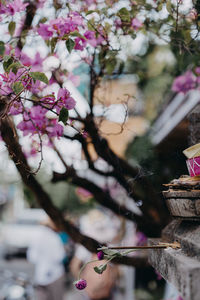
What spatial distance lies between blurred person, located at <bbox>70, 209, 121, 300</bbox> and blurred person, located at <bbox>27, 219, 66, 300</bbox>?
22.8 inches

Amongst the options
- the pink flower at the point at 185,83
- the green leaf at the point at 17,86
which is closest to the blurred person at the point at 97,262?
the pink flower at the point at 185,83

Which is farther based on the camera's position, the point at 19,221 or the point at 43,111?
the point at 19,221

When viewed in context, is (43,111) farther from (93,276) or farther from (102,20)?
(93,276)

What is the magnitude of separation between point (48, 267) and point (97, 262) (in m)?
0.83

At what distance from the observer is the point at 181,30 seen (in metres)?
2.40

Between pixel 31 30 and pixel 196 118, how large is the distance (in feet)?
4.13

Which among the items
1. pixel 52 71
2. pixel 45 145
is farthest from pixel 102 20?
pixel 45 145

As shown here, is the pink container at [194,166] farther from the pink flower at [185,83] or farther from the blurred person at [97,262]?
the blurred person at [97,262]

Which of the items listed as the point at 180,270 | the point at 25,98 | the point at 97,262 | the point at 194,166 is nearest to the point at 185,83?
the point at 194,166

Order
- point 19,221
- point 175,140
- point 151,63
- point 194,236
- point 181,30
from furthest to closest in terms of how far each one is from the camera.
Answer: point 19,221 → point 151,63 → point 175,140 → point 181,30 → point 194,236

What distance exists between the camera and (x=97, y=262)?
6.02 m

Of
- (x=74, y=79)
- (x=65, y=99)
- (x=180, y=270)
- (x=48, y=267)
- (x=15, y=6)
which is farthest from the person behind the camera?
(x=48, y=267)

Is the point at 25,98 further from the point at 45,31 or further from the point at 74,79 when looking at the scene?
the point at 74,79

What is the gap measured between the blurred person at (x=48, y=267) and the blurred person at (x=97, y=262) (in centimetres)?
58
